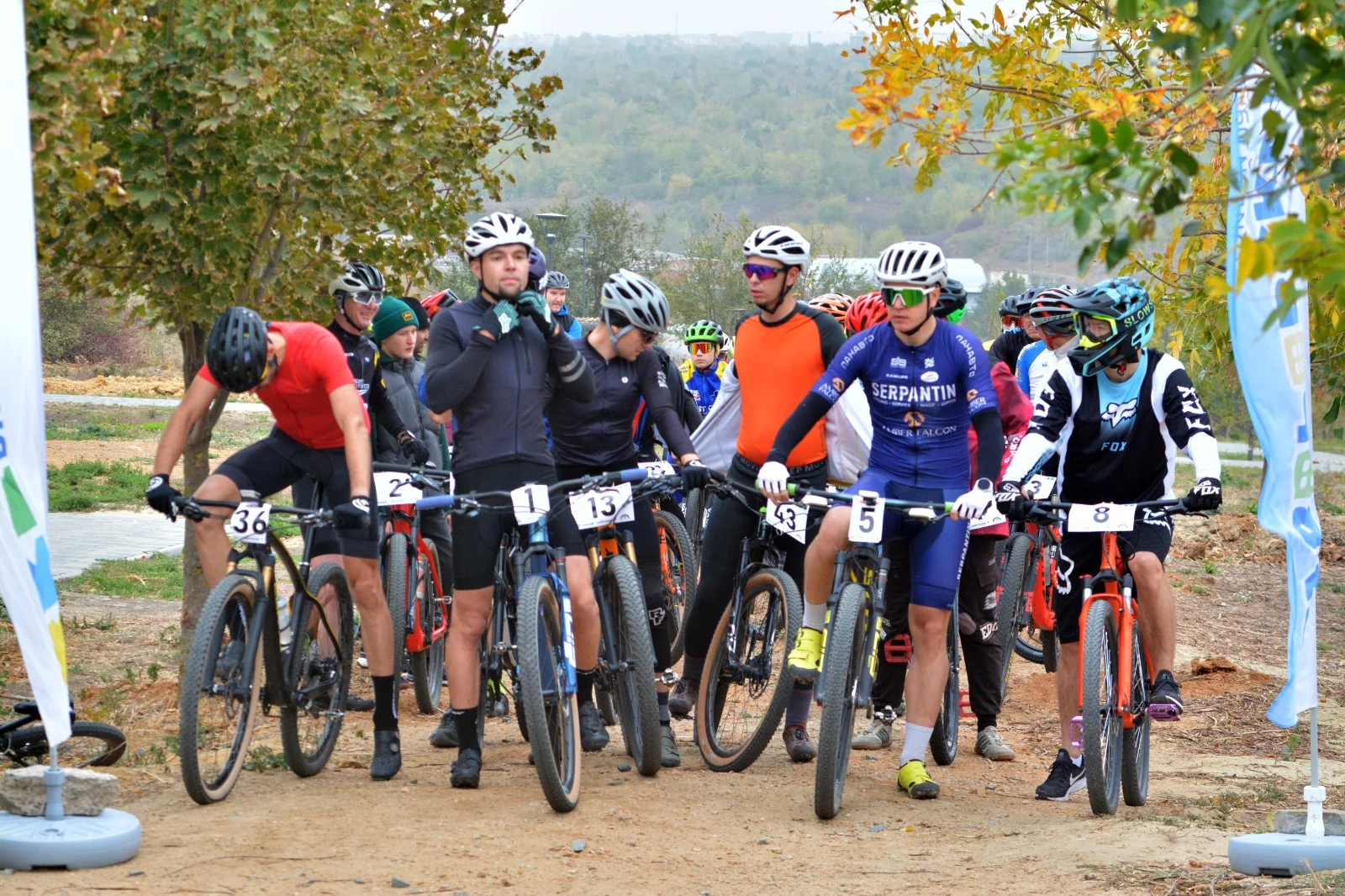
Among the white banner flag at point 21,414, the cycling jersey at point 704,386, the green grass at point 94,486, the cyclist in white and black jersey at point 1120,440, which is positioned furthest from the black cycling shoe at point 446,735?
the green grass at point 94,486

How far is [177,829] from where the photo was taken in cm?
583

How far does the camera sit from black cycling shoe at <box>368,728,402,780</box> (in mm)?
6980

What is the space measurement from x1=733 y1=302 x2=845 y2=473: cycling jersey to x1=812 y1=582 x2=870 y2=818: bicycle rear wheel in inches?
48.4

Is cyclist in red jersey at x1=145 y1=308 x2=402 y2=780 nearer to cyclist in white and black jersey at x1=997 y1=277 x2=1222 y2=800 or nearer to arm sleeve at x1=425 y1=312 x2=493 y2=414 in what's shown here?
arm sleeve at x1=425 y1=312 x2=493 y2=414

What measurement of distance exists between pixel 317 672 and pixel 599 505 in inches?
55.6

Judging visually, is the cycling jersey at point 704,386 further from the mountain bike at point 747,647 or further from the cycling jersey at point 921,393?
the cycling jersey at point 921,393

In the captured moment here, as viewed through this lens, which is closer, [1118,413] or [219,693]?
[219,693]

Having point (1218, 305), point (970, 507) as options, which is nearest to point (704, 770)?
point (970, 507)

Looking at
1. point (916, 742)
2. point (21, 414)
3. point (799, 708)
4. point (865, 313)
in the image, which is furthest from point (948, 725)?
point (21, 414)

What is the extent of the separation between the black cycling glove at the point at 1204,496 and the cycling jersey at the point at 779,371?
1789 millimetres

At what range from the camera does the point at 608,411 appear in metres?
7.82

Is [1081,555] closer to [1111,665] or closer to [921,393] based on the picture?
[1111,665]

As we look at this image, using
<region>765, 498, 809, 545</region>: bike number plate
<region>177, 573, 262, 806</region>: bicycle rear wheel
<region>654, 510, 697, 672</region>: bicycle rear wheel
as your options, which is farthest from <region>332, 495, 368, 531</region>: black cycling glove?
<region>654, 510, 697, 672</region>: bicycle rear wheel

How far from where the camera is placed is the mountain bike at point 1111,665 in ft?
21.2
